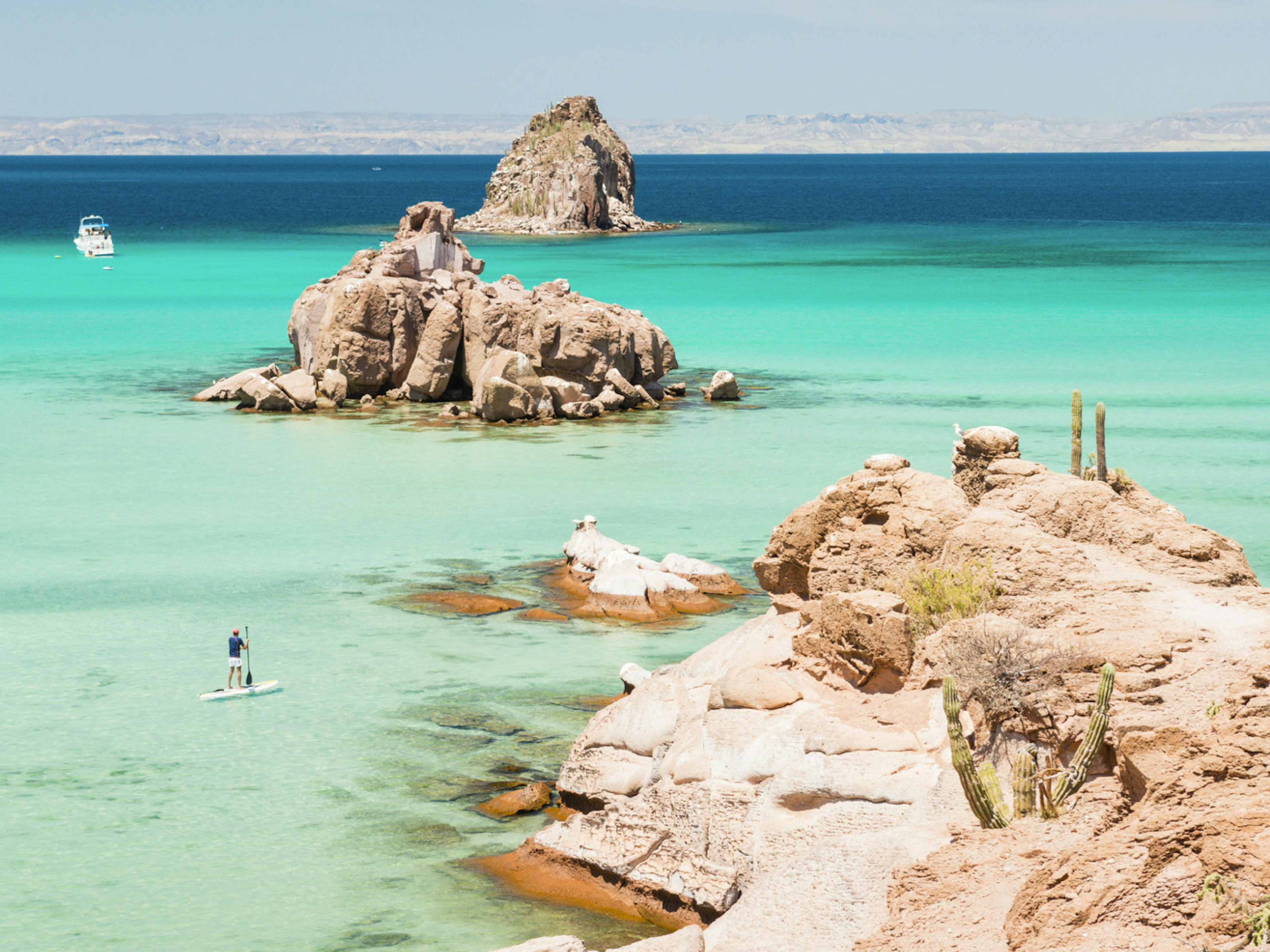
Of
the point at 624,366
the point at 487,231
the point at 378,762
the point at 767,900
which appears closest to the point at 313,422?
the point at 624,366

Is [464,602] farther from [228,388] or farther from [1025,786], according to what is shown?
[228,388]

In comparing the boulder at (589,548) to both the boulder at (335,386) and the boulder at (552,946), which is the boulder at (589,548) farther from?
the boulder at (335,386)

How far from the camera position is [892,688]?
11.2 meters

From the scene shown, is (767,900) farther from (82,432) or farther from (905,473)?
(82,432)

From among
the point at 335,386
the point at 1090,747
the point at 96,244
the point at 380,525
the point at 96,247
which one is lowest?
the point at 380,525

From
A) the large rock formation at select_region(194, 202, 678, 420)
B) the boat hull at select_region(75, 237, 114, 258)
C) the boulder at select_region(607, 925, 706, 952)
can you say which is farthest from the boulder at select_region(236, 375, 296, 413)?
the boat hull at select_region(75, 237, 114, 258)

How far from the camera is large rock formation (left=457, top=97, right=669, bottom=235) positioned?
92.4 meters

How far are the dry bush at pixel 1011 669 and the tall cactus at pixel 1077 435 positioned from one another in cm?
477

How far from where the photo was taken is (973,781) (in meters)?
9.25

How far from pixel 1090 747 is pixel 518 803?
5.11 metres

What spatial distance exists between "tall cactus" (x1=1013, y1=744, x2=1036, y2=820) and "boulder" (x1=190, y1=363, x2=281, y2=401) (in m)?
26.6

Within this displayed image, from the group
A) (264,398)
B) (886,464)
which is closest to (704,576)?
(886,464)

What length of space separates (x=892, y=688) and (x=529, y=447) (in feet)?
60.2

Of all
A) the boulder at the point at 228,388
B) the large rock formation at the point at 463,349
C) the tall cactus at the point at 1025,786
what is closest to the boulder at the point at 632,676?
the tall cactus at the point at 1025,786
